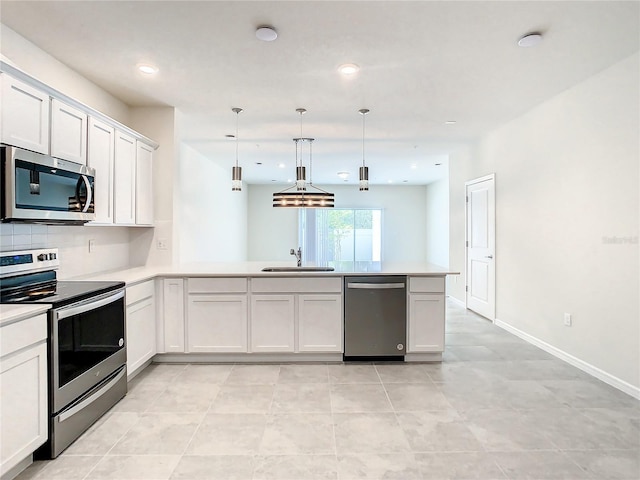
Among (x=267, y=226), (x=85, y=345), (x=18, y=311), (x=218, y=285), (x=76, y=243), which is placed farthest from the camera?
(x=267, y=226)

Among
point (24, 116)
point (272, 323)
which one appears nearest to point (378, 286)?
point (272, 323)

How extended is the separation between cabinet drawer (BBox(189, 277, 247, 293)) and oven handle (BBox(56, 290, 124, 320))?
797 millimetres

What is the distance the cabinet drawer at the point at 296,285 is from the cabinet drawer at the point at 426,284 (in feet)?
2.25

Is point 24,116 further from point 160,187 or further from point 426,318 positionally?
point 426,318

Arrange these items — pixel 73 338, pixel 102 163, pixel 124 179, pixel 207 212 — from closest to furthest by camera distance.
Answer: pixel 73 338, pixel 102 163, pixel 124 179, pixel 207 212

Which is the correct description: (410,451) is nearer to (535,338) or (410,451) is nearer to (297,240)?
(535,338)

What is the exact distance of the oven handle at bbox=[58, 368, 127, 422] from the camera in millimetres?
2066

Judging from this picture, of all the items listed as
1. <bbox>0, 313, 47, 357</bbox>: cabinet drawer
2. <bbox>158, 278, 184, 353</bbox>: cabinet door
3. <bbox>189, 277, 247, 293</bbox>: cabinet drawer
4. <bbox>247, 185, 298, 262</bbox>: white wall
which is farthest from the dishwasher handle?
<bbox>247, 185, 298, 262</bbox>: white wall

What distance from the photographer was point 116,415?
250 cm

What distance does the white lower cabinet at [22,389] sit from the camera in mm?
1698

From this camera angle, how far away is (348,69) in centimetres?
300

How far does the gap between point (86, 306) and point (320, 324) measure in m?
1.92

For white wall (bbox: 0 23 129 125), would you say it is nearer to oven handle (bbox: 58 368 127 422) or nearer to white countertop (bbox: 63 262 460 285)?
white countertop (bbox: 63 262 460 285)

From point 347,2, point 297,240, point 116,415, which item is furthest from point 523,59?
point 297,240
